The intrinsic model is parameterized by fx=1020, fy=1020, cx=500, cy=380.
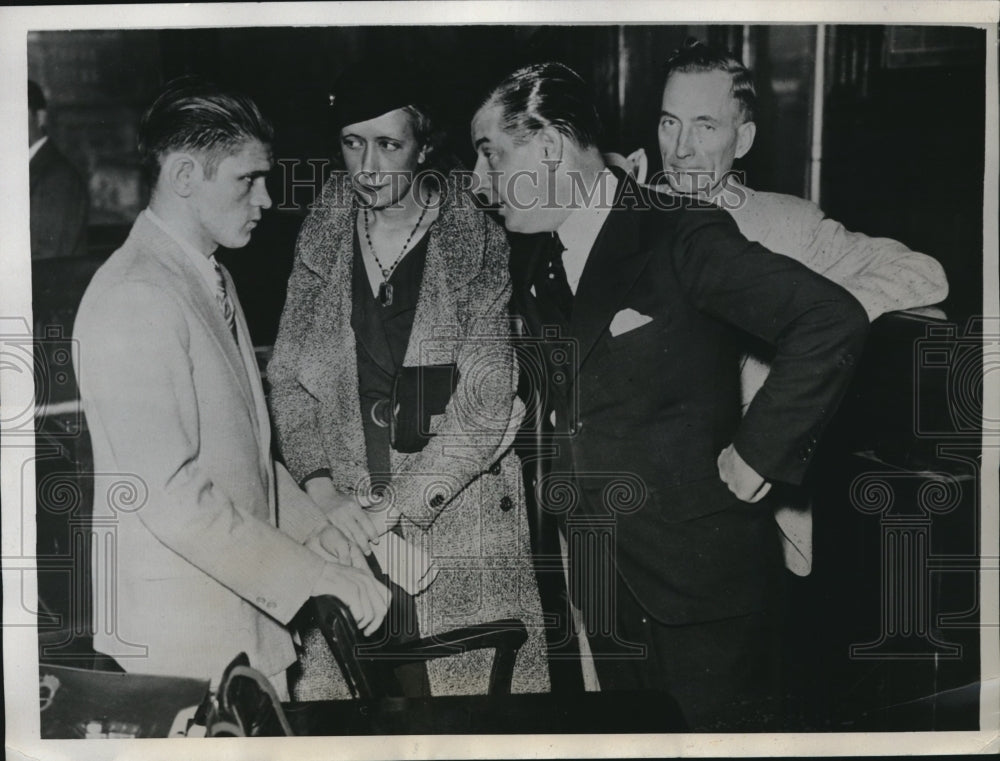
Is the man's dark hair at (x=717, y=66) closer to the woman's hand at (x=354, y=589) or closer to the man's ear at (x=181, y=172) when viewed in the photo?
the man's ear at (x=181, y=172)

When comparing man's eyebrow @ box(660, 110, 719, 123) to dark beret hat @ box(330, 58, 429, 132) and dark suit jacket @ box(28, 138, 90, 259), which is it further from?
dark suit jacket @ box(28, 138, 90, 259)

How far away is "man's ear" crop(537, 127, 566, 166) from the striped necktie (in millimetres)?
882

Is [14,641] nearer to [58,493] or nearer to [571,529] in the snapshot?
[58,493]

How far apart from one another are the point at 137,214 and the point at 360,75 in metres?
0.67

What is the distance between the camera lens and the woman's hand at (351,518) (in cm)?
262

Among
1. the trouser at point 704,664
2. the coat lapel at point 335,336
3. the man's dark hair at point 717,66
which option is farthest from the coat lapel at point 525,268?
the trouser at point 704,664

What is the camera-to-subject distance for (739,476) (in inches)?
102

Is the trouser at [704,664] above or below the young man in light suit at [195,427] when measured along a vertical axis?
below

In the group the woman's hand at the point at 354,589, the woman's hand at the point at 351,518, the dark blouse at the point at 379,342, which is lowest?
the woman's hand at the point at 354,589

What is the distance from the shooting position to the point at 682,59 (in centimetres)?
261

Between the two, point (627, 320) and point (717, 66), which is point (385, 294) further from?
point (717, 66)

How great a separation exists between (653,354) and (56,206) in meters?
1.58

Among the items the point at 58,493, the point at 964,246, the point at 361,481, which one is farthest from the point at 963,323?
the point at 58,493

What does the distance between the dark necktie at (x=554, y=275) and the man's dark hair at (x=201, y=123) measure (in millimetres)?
770
